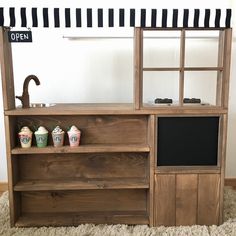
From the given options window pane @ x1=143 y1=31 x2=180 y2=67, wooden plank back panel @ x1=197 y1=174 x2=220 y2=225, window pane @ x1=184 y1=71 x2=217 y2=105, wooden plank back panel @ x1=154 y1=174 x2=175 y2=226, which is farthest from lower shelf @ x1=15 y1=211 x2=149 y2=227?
window pane @ x1=143 y1=31 x2=180 y2=67

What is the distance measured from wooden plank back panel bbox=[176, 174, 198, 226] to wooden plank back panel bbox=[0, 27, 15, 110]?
3.76 feet

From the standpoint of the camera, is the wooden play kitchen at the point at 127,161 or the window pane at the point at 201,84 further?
the window pane at the point at 201,84

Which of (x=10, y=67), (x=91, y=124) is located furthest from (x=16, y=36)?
(x=91, y=124)

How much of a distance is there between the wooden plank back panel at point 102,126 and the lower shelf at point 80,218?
19.9 inches

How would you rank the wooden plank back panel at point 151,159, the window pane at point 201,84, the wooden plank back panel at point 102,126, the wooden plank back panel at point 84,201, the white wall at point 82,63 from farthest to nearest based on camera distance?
the window pane at point 201,84 → the white wall at point 82,63 → the wooden plank back panel at point 84,201 → the wooden plank back panel at point 102,126 → the wooden plank back panel at point 151,159

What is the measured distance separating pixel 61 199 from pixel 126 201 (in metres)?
0.45

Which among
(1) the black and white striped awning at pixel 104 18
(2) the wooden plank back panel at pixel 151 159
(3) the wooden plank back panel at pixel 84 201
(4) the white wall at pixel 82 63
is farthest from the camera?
(4) the white wall at pixel 82 63

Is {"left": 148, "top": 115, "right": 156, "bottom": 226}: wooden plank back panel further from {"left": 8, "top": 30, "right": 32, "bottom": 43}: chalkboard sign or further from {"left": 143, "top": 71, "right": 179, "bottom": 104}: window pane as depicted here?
{"left": 8, "top": 30, "right": 32, "bottom": 43}: chalkboard sign

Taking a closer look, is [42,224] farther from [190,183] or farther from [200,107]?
Result: [200,107]

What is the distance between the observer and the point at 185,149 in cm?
173

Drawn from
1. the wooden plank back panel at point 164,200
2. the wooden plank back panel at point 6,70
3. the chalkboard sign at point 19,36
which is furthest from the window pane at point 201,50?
the wooden plank back panel at point 6,70

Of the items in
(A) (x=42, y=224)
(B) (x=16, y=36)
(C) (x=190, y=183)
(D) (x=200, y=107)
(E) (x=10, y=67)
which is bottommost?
(A) (x=42, y=224)

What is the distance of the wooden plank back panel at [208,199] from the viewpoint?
1750mm

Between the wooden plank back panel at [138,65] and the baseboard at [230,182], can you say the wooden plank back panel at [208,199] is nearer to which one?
the wooden plank back panel at [138,65]
